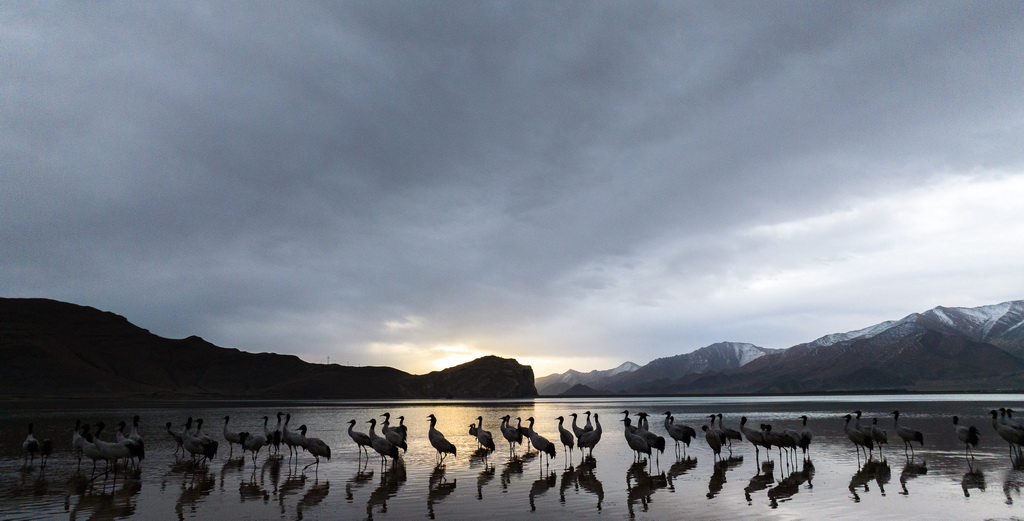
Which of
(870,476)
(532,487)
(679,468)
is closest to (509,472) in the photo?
Result: (532,487)

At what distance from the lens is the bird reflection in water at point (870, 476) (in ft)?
53.3

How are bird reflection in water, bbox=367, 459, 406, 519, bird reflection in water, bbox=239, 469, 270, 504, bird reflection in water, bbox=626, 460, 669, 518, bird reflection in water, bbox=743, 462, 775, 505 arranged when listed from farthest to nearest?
bird reflection in water, bbox=743, 462, 775, 505
bird reflection in water, bbox=239, 469, 270, 504
bird reflection in water, bbox=626, 460, 669, 518
bird reflection in water, bbox=367, 459, 406, 519

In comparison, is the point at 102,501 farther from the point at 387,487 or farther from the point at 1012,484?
the point at 1012,484

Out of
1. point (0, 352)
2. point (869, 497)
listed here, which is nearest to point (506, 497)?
point (869, 497)

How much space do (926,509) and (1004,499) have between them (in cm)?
273

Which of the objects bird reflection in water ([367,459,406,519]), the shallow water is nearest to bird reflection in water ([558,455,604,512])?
the shallow water

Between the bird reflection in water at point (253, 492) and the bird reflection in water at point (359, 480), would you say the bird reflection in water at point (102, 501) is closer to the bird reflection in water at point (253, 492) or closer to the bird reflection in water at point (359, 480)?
the bird reflection in water at point (253, 492)

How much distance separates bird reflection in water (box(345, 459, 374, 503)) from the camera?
16078mm

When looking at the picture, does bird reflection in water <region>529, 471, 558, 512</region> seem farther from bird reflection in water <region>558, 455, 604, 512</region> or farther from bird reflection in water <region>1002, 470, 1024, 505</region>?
bird reflection in water <region>1002, 470, 1024, 505</region>

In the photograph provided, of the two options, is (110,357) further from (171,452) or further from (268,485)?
(268,485)

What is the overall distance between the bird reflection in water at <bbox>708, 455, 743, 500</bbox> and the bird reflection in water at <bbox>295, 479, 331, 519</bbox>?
10822mm

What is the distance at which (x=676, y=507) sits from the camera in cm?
1398

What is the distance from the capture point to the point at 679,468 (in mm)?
21000

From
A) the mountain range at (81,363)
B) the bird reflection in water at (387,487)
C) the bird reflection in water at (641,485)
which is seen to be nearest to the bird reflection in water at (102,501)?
the bird reflection in water at (387,487)
